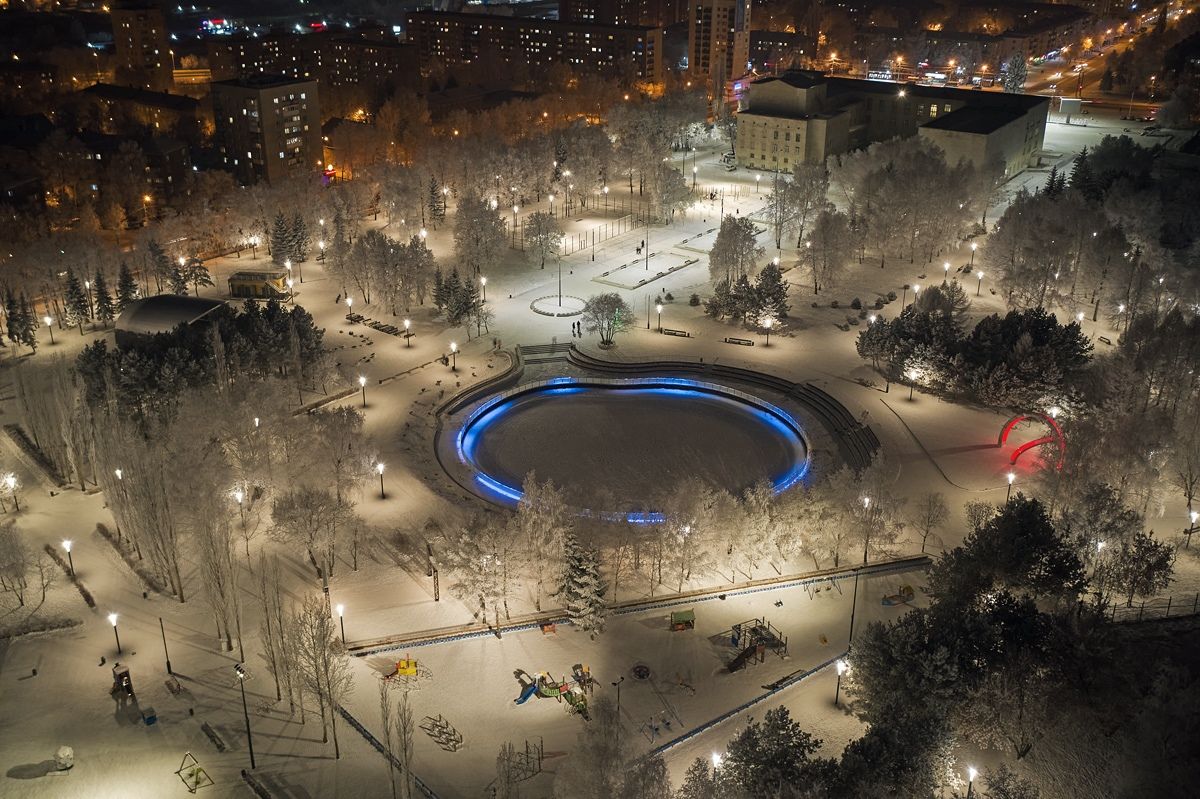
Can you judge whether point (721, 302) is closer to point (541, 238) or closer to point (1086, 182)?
A: point (541, 238)

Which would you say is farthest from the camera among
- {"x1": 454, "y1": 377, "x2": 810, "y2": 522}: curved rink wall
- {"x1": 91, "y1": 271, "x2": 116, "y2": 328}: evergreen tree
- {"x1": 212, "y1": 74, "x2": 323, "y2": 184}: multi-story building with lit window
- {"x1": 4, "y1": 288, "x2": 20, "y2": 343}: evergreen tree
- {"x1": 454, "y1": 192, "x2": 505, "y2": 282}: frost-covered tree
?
{"x1": 212, "y1": 74, "x2": 323, "y2": 184}: multi-story building with lit window

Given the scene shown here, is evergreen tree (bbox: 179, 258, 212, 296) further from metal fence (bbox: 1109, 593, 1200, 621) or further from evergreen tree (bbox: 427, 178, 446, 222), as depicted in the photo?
metal fence (bbox: 1109, 593, 1200, 621)

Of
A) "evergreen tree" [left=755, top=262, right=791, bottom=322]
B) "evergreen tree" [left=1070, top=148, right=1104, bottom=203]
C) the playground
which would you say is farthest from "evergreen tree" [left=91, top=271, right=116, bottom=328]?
"evergreen tree" [left=1070, top=148, right=1104, bottom=203]

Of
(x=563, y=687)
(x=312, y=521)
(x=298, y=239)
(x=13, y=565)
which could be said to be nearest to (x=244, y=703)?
(x=312, y=521)

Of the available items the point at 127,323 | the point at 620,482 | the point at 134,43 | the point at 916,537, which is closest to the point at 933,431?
the point at 916,537

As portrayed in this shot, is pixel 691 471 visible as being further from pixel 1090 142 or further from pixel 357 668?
pixel 1090 142

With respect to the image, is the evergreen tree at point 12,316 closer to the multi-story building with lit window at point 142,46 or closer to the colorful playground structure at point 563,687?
the colorful playground structure at point 563,687
